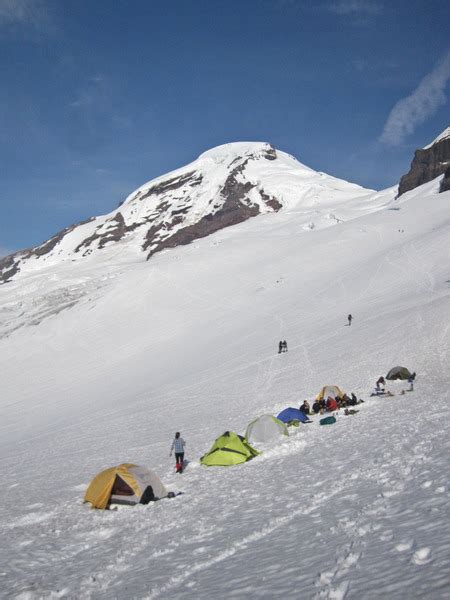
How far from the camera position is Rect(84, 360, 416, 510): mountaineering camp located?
456 inches

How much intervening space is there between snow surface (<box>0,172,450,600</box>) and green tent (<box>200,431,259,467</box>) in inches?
22.4

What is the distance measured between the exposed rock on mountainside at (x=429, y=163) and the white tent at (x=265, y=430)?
103m

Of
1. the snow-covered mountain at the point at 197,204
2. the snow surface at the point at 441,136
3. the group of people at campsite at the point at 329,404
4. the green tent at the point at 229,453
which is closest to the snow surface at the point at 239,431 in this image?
the green tent at the point at 229,453

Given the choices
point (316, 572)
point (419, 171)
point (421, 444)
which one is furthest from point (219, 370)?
point (419, 171)

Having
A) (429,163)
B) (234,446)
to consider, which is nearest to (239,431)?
(234,446)

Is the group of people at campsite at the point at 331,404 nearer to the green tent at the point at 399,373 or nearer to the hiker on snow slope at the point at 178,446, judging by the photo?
the green tent at the point at 399,373

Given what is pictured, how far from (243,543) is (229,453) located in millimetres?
6804

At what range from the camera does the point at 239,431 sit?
59.2 ft

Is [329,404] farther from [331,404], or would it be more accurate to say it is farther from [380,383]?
[380,383]

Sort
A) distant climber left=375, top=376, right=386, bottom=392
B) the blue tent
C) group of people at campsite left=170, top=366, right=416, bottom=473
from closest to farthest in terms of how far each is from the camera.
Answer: the blue tent < group of people at campsite left=170, top=366, right=416, bottom=473 < distant climber left=375, top=376, right=386, bottom=392

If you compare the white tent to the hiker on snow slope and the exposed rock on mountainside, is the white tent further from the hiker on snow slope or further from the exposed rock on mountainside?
the exposed rock on mountainside

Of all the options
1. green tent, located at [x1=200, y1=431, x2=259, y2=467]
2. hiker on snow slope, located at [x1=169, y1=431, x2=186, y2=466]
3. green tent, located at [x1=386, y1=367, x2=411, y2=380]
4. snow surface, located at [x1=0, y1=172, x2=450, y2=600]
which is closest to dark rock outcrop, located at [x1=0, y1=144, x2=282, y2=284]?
snow surface, located at [x1=0, y1=172, x2=450, y2=600]

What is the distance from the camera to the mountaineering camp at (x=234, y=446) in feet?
38.0

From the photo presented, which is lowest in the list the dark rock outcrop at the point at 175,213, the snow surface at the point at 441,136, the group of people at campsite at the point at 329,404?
the group of people at campsite at the point at 329,404
